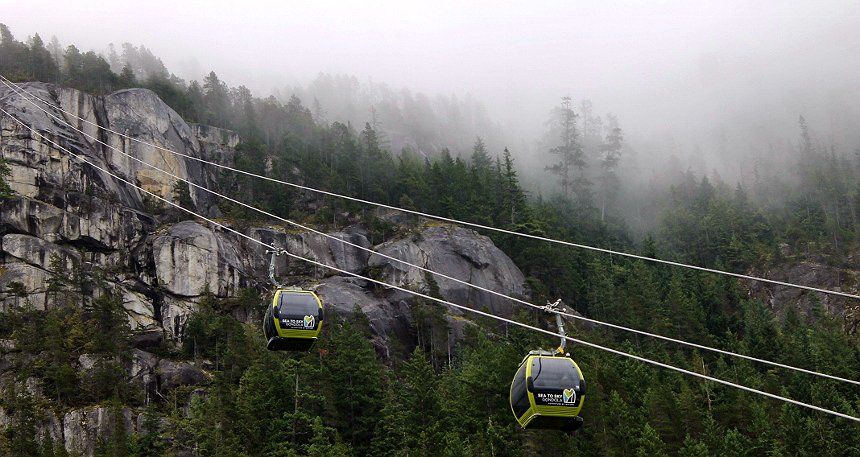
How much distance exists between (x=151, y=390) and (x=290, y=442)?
52.3 feet

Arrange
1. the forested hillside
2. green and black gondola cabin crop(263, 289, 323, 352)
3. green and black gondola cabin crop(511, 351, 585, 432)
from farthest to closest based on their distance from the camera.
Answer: the forested hillside, green and black gondola cabin crop(263, 289, 323, 352), green and black gondola cabin crop(511, 351, 585, 432)

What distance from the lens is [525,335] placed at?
50.2 meters

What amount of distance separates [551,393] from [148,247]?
177ft

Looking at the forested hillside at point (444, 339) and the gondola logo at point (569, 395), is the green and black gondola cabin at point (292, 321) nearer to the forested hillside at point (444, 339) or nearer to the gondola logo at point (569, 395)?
the gondola logo at point (569, 395)

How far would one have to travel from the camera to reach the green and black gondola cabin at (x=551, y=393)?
17.2 meters

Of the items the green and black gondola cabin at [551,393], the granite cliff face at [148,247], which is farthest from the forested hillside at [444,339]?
the green and black gondola cabin at [551,393]

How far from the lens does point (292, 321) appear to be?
20.5 m

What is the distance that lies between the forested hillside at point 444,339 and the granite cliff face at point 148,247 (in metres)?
1.39

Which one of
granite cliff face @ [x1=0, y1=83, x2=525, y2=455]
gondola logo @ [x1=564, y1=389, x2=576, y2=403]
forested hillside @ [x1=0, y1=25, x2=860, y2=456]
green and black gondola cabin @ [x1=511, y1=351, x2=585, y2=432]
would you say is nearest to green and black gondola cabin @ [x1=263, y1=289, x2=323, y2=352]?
green and black gondola cabin @ [x1=511, y1=351, x2=585, y2=432]

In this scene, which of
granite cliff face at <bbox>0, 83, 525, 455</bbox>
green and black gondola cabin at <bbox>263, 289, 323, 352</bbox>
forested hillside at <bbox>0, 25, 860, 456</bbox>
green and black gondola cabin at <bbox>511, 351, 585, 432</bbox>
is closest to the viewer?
green and black gondola cabin at <bbox>511, 351, 585, 432</bbox>

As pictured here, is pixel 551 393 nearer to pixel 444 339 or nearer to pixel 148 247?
pixel 444 339

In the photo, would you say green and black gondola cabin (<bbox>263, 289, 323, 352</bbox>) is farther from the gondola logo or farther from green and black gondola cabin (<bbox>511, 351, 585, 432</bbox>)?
the gondola logo

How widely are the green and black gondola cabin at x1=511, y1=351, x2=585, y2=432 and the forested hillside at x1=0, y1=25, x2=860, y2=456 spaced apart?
1901 cm

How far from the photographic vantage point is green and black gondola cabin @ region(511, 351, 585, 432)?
56.4ft
